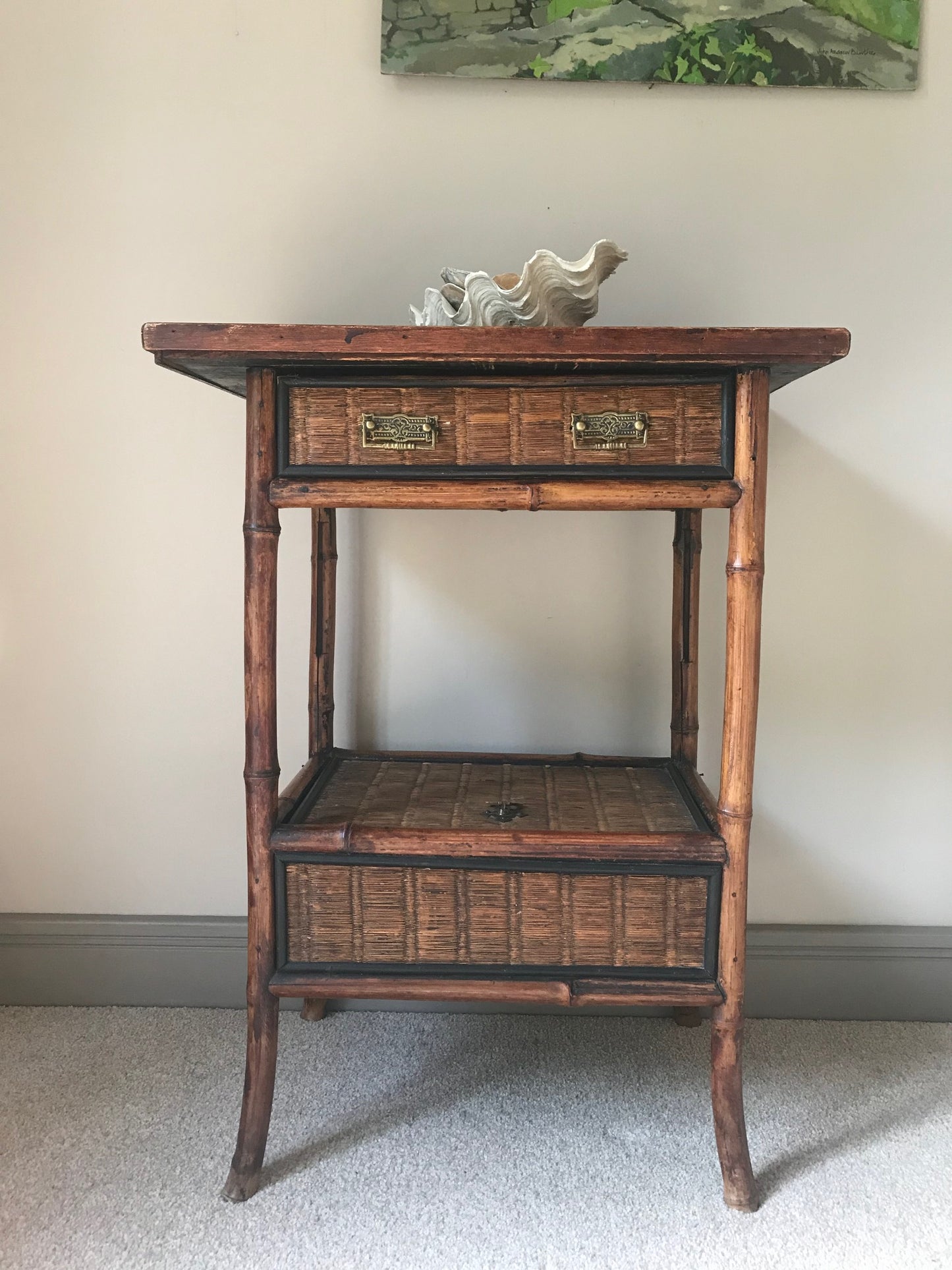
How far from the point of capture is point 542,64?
153 cm

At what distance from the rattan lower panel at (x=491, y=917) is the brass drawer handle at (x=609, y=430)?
57 cm

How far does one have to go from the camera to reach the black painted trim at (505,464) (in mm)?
1128

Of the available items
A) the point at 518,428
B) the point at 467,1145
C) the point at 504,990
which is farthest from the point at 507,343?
the point at 467,1145

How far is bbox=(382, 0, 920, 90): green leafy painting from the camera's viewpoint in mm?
1521

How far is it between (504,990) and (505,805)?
0.85 feet

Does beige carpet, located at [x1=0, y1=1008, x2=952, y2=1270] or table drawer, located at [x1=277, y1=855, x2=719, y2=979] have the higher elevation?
table drawer, located at [x1=277, y1=855, x2=719, y2=979]

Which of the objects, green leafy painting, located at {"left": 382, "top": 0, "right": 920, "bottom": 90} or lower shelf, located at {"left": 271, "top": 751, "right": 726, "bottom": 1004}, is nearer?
lower shelf, located at {"left": 271, "top": 751, "right": 726, "bottom": 1004}

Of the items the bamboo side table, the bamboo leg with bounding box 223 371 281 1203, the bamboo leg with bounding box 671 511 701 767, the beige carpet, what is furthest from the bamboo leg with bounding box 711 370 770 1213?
the bamboo leg with bounding box 223 371 281 1203

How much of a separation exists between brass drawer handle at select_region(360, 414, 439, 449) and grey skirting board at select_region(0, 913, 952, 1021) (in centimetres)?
104

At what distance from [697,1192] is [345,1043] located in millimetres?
639

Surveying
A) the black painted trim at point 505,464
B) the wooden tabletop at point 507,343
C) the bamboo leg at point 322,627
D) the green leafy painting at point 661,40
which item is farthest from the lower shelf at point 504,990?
the green leafy painting at point 661,40

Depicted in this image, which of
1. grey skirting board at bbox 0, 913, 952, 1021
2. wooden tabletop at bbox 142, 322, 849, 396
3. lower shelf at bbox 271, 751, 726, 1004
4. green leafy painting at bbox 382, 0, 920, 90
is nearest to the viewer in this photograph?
wooden tabletop at bbox 142, 322, 849, 396

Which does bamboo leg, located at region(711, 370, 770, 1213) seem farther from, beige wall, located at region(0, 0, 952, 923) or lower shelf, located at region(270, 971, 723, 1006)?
beige wall, located at region(0, 0, 952, 923)

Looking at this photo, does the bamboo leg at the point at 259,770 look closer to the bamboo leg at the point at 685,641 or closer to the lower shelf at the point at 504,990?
the lower shelf at the point at 504,990
